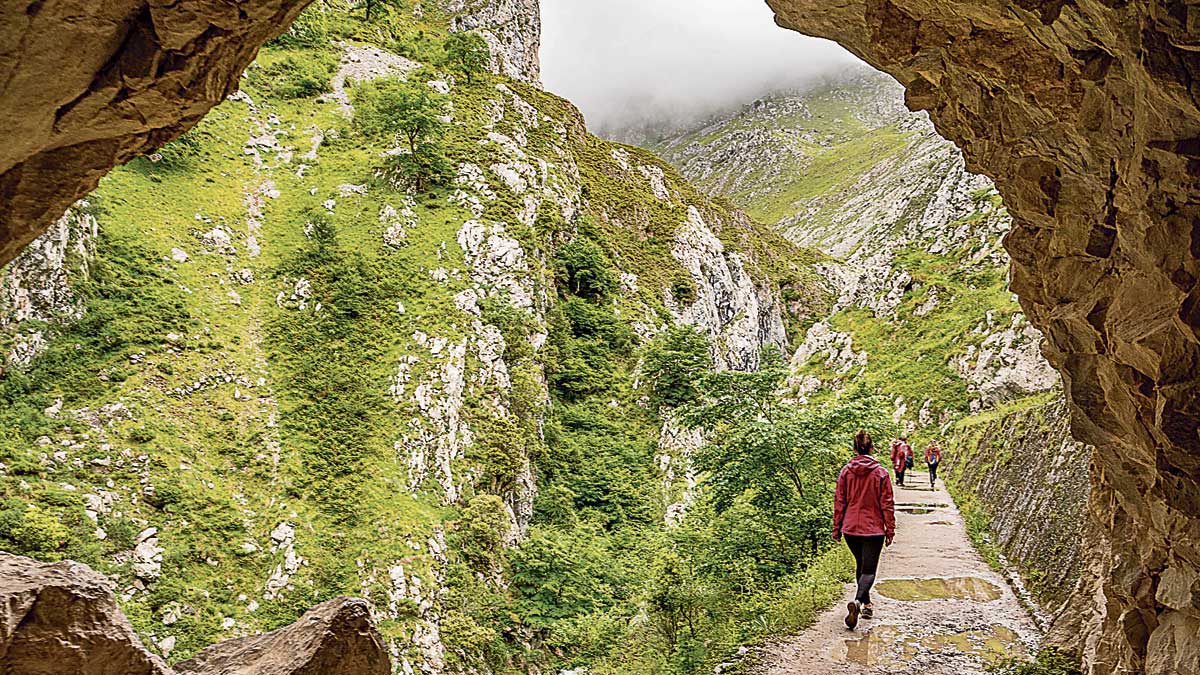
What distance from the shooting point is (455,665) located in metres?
16.2

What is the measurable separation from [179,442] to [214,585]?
171 inches

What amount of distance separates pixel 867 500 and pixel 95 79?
27.1 feet

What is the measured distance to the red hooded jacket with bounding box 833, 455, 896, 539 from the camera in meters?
7.23

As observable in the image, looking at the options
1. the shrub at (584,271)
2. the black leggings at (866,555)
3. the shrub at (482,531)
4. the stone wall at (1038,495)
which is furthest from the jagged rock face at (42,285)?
the stone wall at (1038,495)

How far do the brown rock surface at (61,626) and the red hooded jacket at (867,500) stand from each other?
7.24 metres

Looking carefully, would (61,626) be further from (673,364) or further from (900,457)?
(673,364)

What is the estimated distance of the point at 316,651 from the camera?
6.43m

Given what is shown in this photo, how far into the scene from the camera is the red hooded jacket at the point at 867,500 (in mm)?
7227

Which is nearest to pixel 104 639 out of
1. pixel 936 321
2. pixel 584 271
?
pixel 936 321

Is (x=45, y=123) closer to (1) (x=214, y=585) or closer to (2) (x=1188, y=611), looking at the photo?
(2) (x=1188, y=611)

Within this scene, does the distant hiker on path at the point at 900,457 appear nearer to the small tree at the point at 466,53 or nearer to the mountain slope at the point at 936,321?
the mountain slope at the point at 936,321

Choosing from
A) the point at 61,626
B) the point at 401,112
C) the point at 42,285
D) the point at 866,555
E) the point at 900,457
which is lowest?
the point at 900,457

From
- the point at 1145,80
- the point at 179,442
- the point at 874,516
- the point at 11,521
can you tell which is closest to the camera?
the point at 1145,80

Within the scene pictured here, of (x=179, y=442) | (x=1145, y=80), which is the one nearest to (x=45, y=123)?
(x=1145, y=80)
